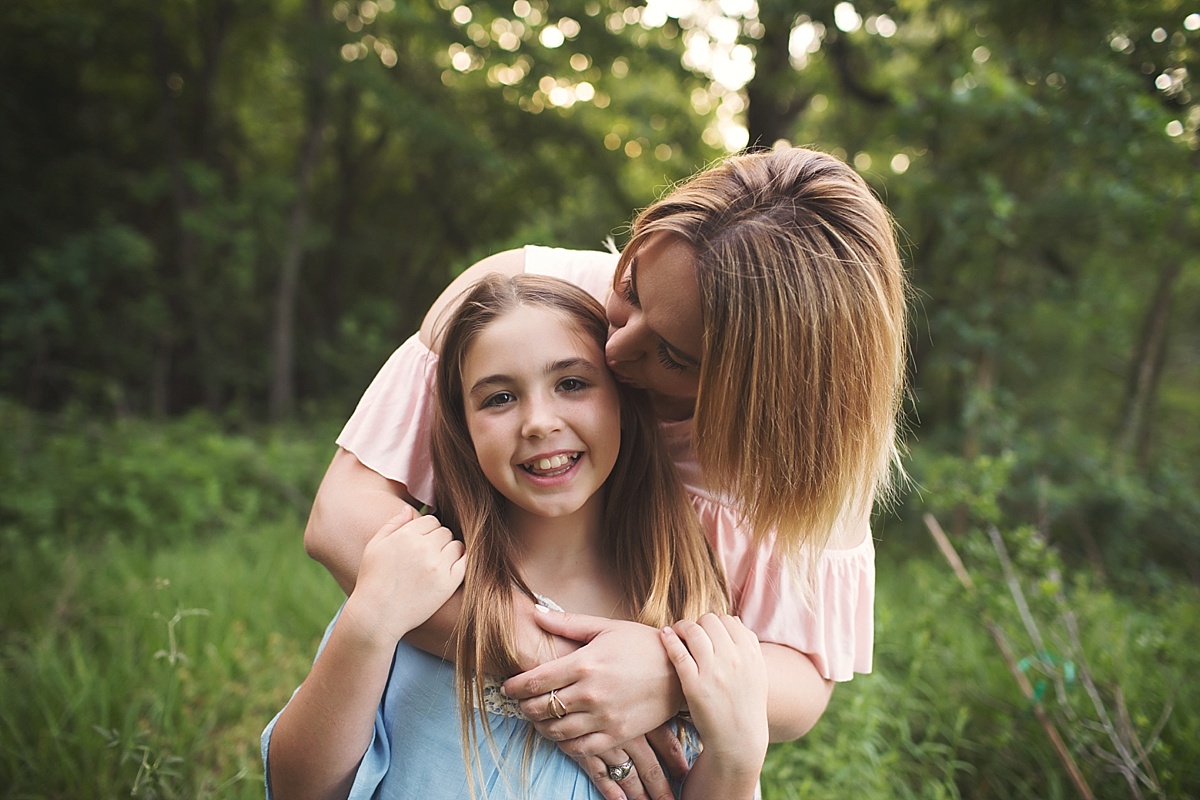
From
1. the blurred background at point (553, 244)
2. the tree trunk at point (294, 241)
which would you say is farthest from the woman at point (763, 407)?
the tree trunk at point (294, 241)

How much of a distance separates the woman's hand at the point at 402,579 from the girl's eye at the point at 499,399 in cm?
25

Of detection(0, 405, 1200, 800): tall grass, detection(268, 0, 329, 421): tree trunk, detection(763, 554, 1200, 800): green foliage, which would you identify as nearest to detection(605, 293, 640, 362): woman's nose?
detection(0, 405, 1200, 800): tall grass

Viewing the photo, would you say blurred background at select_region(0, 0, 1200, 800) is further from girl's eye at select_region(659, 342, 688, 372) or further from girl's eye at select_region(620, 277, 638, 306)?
girl's eye at select_region(659, 342, 688, 372)

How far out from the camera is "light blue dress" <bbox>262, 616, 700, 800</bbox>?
137cm

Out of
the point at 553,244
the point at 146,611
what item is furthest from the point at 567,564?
the point at 553,244

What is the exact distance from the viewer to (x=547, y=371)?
4.74ft

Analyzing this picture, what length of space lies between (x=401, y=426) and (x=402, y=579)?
437 mm

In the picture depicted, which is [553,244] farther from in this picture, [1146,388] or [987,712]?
[1146,388]

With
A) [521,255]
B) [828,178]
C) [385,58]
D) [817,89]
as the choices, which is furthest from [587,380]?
[385,58]

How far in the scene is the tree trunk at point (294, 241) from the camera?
7.84 m

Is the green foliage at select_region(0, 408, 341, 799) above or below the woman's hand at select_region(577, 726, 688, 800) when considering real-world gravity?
below

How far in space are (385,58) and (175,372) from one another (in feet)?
14.6

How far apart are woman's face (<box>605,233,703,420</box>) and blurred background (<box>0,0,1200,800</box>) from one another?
562 millimetres

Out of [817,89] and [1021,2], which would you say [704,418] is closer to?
[1021,2]
